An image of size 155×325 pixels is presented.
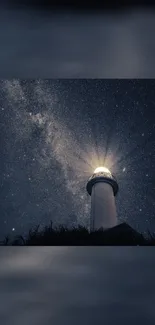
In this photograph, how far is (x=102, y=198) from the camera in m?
23.8

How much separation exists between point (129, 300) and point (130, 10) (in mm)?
1183

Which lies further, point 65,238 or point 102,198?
point 102,198

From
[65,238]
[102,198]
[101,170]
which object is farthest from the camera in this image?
[101,170]

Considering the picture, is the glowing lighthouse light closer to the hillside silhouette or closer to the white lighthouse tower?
the white lighthouse tower

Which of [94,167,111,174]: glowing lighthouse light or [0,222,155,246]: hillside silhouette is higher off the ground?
[94,167,111,174]: glowing lighthouse light

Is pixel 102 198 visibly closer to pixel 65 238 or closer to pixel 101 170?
pixel 101 170

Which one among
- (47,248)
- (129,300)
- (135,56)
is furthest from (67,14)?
(129,300)

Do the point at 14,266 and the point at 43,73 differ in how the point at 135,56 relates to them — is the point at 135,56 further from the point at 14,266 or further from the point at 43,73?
the point at 14,266

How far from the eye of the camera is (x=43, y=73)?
195 centimetres

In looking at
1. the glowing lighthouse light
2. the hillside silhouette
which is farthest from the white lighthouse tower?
the hillside silhouette

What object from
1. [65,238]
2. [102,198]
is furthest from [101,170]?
[65,238]

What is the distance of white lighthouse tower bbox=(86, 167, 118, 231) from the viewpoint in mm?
21266

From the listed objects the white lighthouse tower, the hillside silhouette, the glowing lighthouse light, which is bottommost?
the hillside silhouette

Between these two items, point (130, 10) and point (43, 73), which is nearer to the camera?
point (130, 10)
